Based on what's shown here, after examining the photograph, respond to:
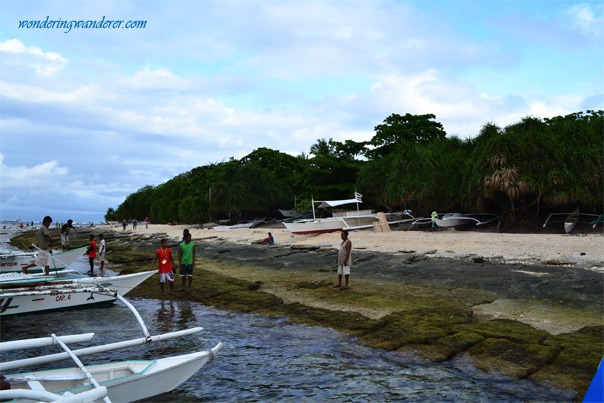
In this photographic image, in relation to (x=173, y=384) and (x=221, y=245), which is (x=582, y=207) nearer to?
(x=221, y=245)

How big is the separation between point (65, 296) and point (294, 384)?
8.81 m

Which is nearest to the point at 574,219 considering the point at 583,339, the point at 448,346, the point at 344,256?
the point at 344,256

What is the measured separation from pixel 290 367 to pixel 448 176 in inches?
1127

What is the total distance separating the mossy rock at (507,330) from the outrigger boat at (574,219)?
1918cm

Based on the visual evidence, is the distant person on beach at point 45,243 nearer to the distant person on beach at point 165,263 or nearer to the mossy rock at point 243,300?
the distant person on beach at point 165,263

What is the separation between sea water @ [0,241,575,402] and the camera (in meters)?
7.88

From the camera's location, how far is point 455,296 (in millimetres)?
13844

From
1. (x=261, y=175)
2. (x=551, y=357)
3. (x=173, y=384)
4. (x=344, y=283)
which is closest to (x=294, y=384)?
(x=173, y=384)

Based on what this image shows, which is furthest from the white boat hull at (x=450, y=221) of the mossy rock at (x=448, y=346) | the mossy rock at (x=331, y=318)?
the mossy rock at (x=448, y=346)

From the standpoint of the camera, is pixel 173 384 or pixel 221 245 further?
pixel 221 245

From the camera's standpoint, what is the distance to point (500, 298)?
13312 millimetres

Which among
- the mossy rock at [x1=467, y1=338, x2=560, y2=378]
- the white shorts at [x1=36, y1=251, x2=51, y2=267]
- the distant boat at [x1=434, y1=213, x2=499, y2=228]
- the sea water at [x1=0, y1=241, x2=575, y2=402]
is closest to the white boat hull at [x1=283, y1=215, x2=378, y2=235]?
the distant boat at [x1=434, y1=213, x2=499, y2=228]

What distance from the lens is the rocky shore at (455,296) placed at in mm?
9070

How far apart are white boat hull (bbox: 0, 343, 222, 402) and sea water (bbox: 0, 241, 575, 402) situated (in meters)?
0.39
